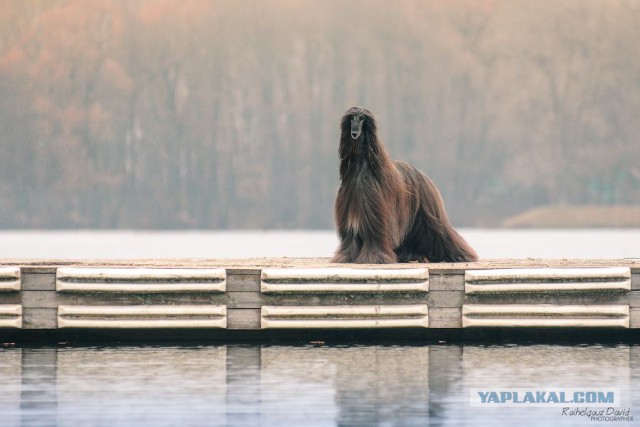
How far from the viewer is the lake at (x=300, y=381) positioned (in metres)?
8.03

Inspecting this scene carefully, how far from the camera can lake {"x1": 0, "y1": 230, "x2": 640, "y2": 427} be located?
8.03 meters

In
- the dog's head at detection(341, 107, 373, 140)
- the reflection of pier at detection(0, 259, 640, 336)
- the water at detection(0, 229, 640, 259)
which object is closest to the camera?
the reflection of pier at detection(0, 259, 640, 336)

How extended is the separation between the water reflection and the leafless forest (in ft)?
341

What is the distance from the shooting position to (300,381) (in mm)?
9500

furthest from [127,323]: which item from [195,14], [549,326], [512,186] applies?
[195,14]

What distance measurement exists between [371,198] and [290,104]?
374 ft

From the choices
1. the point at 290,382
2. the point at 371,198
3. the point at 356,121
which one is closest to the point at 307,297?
the point at 371,198

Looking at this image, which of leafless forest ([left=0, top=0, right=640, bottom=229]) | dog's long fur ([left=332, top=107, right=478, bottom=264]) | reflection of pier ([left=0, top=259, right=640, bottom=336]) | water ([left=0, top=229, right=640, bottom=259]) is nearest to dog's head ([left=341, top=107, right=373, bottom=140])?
dog's long fur ([left=332, top=107, right=478, bottom=264])

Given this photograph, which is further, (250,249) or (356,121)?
(250,249)

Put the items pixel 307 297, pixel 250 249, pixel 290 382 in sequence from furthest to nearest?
pixel 250 249 → pixel 307 297 → pixel 290 382

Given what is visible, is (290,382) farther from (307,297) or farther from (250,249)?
(250,249)

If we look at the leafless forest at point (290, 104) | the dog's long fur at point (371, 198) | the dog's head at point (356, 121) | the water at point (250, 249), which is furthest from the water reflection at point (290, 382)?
the leafless forest at point (290, 104)

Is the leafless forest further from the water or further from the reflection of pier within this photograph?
the reflection of pier

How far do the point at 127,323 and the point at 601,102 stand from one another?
117 meters
